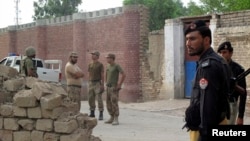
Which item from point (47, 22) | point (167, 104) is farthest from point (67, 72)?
point (47, 22)

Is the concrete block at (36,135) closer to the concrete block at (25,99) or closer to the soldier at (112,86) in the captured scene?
the concrete block at (25,99)

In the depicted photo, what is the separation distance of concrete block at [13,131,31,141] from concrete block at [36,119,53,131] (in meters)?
0.23

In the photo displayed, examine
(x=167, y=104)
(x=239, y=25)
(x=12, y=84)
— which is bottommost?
(x=167, y=104)

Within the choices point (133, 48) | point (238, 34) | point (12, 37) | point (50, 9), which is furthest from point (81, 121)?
point (50, 9)

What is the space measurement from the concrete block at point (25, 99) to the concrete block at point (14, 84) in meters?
0.45

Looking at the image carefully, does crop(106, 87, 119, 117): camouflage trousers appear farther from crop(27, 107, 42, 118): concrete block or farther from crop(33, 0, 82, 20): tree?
crop(33, 0, 82, 20): tree

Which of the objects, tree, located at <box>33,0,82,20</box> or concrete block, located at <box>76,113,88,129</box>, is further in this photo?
tree, located at <box>33,0,82,20</box>

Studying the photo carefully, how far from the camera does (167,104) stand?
575 inches

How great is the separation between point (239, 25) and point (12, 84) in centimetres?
807

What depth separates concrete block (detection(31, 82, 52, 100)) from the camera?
6414 millimetres

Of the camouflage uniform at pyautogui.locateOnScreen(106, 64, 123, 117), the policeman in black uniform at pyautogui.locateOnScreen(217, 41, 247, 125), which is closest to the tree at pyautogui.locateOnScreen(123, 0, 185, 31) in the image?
the camouflage uniform at pyautogui.locateOnScreen(106, 64, 123, 117)

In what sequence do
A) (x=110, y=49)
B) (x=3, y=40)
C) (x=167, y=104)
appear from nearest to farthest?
(x=167, y=104)
(x=110, y=49)
(x=3, y=40)

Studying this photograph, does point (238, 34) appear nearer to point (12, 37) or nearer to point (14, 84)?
point (14, 84)

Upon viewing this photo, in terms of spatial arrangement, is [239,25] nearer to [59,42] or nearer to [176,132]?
[176,132]
